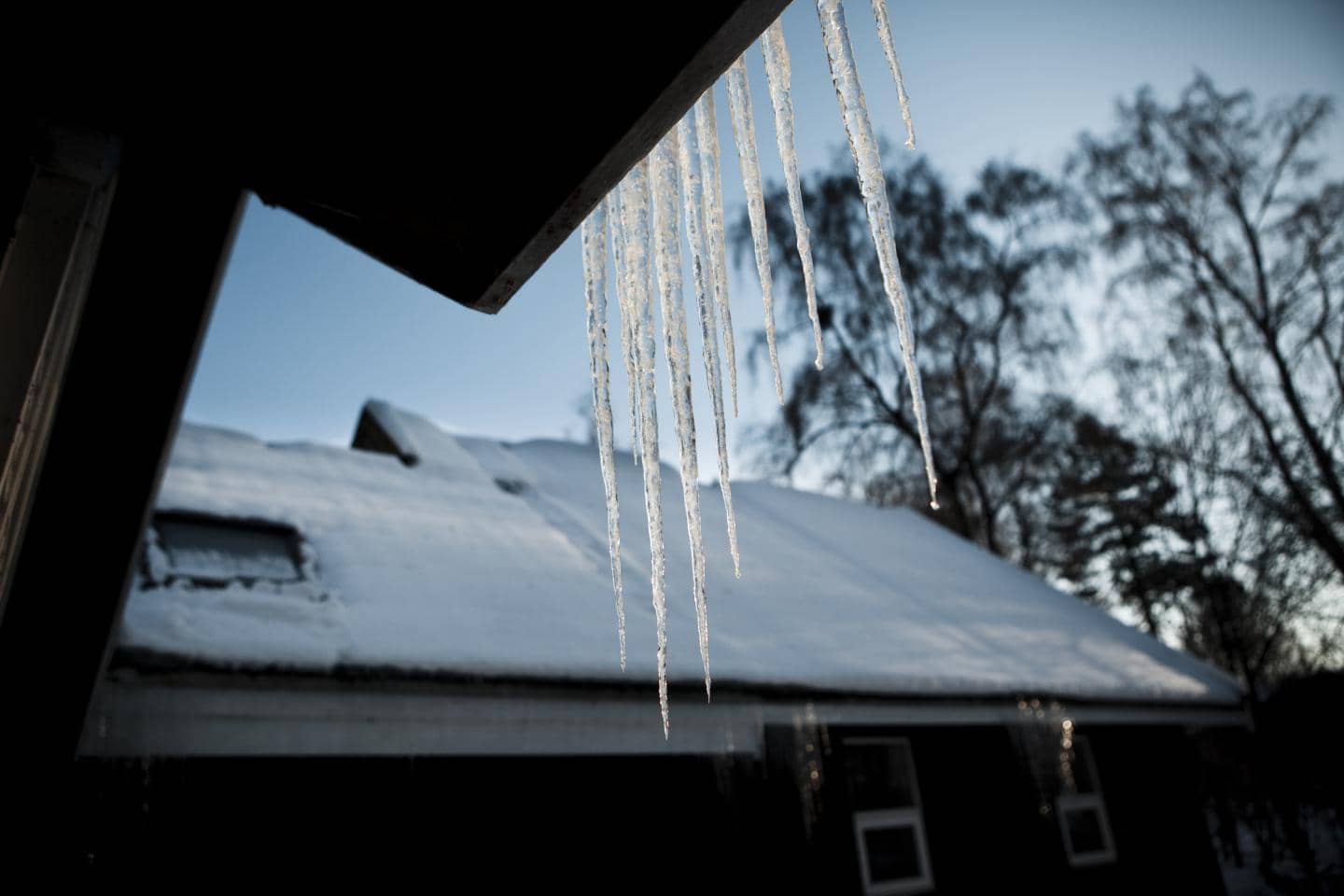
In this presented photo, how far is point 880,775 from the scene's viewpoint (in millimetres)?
6637

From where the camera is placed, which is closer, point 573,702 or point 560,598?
point 573,702

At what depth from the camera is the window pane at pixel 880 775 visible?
6.48 m

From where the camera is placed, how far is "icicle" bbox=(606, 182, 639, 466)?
167 cm

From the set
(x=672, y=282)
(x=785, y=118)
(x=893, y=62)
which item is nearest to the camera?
(x=893, y=62)

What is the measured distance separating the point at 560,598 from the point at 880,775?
3.51 meters

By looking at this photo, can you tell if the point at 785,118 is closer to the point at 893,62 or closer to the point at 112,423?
the point at 893,62

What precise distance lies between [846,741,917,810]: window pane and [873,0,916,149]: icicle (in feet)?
19.7

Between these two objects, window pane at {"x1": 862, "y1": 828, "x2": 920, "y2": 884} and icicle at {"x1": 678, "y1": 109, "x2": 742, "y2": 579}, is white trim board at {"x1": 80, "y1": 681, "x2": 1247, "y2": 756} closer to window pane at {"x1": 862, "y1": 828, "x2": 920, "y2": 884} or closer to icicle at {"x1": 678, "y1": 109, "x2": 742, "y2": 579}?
window pane at {"x1": 862, "y1": 828, "x2": 920, "y2": 884}

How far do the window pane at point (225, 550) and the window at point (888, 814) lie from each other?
4459mm

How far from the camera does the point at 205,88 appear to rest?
119 cm

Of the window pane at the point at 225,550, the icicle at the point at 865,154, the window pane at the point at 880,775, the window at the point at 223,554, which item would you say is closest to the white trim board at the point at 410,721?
the window at the point at 223,554

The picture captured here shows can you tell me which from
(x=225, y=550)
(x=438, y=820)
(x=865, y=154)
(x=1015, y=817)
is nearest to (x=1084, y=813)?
(x=1015, y=817)

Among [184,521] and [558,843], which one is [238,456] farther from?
[558,843]

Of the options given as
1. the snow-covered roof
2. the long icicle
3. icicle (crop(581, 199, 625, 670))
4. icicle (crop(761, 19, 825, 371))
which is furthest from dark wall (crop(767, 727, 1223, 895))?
icicle (crop(761, 19, 825, 371))
